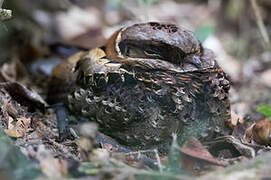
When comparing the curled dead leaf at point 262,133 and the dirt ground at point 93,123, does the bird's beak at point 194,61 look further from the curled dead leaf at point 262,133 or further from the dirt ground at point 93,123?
the curled dead leaf at point 262,133

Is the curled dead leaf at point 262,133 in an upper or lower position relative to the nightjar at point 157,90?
lower

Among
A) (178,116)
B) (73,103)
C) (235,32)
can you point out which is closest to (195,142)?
(178,116)

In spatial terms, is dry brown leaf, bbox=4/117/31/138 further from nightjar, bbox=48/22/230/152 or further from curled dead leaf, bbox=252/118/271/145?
curled dead leaf, bbox=252/118/271/145

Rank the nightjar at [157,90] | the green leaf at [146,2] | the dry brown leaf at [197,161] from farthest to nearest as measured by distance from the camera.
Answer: the green leaf at [146,2]
the nightjar at [157,90]
the dry brown leaf at [197,161]

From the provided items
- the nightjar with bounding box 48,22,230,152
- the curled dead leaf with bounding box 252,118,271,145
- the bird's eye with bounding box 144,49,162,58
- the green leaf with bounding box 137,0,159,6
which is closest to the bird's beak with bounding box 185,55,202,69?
the nightjar with bounding box 48,22,230,152

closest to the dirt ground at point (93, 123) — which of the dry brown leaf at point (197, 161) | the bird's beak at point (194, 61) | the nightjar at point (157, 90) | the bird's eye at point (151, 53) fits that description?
the dry brown leaf at point (197, 161)

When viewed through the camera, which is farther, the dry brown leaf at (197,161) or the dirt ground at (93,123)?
the dry brown leaf at (197,161)

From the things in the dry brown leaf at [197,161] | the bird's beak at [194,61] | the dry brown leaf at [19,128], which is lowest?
the dry brown leaf at [19,128]
